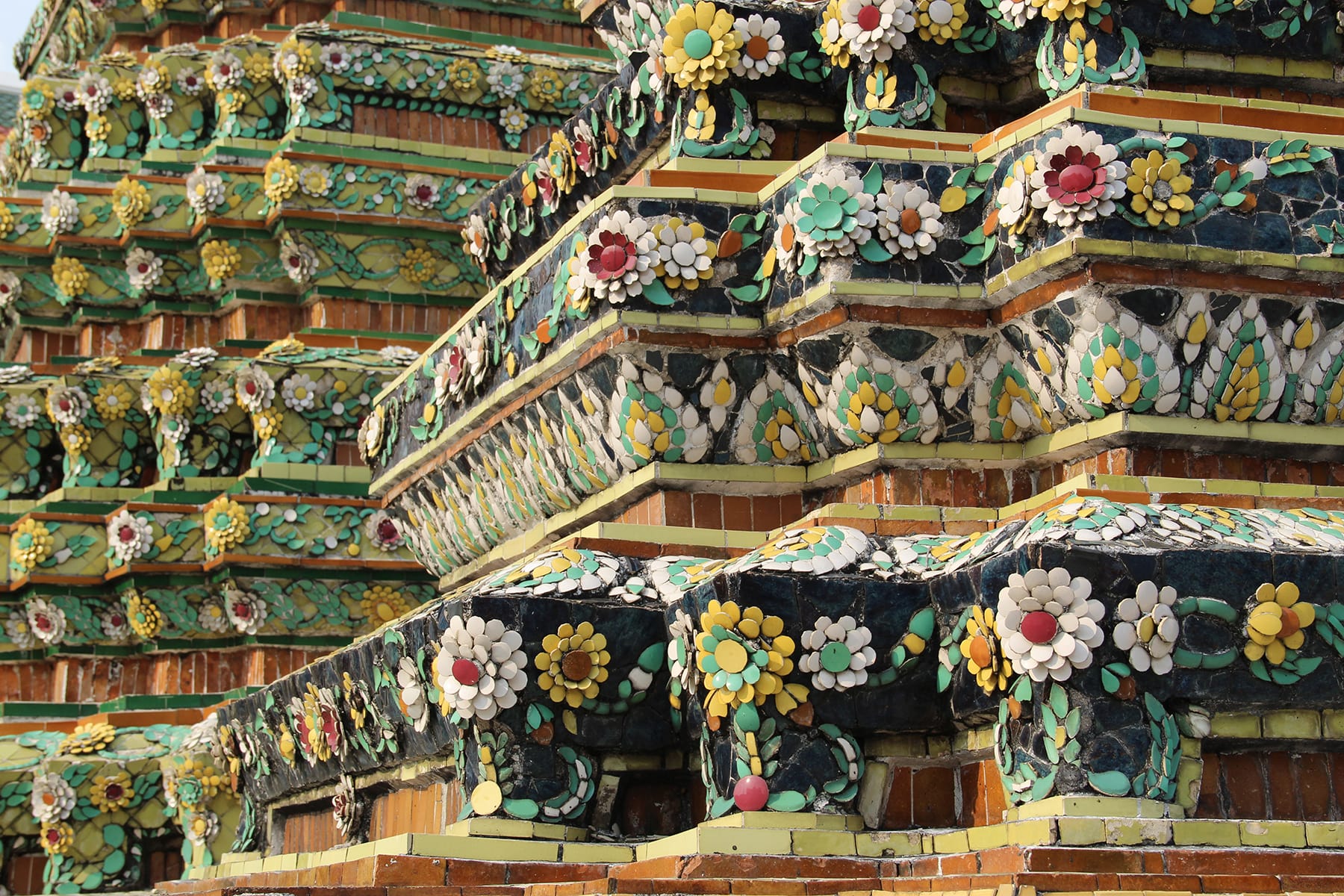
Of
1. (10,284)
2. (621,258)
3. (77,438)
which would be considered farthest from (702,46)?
(10,284)

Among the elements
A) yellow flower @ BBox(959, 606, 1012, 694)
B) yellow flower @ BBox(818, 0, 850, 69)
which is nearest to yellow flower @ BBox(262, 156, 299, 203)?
yellow flower @ BBox(818, 0, 850, 69)

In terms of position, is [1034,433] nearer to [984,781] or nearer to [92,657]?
[984,781]

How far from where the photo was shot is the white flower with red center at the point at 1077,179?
831 centimetres

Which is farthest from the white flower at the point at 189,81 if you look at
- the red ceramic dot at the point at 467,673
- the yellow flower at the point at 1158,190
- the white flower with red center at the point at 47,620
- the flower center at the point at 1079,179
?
the yellow flower at the point at 1158,190

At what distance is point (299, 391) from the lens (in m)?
16.4

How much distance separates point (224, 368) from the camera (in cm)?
1725

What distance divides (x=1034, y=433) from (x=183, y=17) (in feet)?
46.1

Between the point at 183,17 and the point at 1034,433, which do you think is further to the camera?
the point at 183,17

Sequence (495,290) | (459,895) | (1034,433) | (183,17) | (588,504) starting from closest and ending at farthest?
(459,895)
(1034,433)
(588,504)
(495,290)
(183,17)

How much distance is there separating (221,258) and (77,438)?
200 cm

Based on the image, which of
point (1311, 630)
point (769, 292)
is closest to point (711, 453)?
point (769, 292)

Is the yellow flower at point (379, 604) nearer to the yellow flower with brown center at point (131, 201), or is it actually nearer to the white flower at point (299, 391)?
the white flower at point (299, 391)

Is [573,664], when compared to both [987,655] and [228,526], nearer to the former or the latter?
[987,655]

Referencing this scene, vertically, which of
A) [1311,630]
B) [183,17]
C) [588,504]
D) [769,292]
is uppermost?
[183,17]
